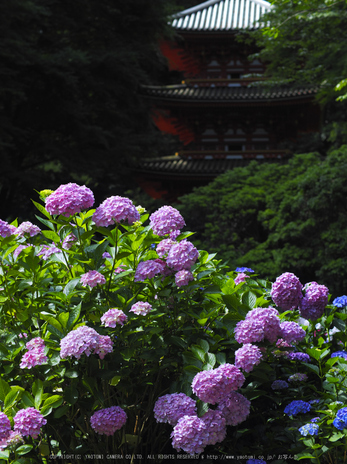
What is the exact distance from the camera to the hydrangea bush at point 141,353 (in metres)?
1.99

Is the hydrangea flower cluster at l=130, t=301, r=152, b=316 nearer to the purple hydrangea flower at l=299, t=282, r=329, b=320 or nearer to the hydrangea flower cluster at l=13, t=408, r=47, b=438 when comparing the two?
the hydrangea flower cluster at l=13, t=408, r=47, b=438

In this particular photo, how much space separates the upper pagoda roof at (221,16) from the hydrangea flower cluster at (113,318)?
15.4 m

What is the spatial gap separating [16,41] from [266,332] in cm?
1118

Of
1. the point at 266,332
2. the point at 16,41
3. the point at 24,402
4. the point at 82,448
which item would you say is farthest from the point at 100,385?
the point at 16,41

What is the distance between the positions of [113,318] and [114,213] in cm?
43

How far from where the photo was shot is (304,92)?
15234mm

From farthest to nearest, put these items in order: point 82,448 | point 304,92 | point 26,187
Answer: point 304,92
point 26,187
point 82,448

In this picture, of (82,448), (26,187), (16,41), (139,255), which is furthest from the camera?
(26,187)

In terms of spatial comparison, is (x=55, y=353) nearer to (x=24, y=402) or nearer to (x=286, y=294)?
(x=24, y=402)

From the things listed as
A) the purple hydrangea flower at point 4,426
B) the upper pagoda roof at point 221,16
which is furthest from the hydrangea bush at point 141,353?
the upper pagoda roof at point 221,16

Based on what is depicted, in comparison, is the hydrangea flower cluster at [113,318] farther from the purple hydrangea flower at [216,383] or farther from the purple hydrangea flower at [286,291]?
the purple hydrangea flower at [286,291]

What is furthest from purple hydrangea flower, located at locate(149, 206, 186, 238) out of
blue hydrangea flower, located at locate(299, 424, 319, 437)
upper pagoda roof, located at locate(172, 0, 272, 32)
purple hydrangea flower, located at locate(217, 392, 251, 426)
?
upper pagoda roof, located at locate(172, 0, 272, 32)

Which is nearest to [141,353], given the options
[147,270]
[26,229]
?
[147,270]

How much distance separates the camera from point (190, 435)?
6.06 feet
